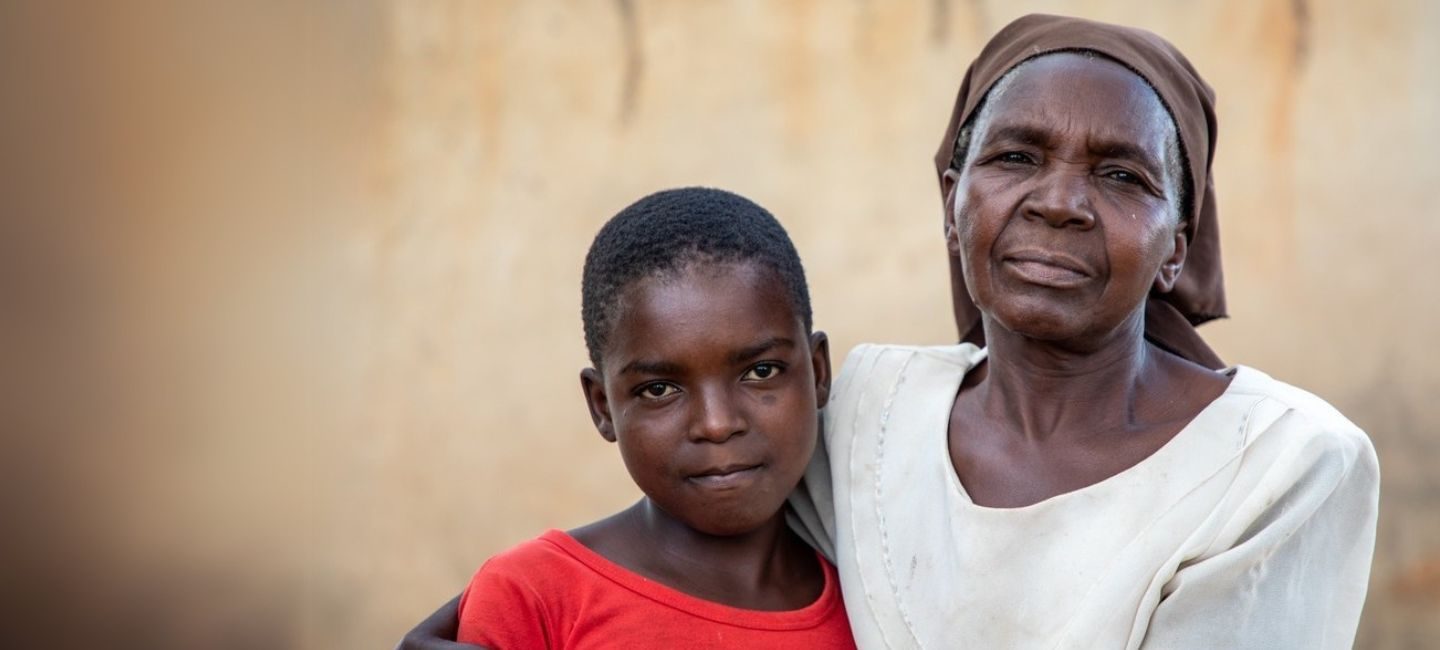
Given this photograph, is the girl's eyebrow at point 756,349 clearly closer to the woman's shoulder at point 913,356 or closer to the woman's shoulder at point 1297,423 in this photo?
the woman's shoulder at point 913,356

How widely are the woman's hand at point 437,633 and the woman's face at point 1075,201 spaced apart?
924 millimetres

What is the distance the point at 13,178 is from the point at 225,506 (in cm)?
112

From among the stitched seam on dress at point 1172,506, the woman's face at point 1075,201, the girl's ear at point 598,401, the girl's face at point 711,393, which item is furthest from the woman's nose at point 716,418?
the stitched seam on dress at point 1172,506

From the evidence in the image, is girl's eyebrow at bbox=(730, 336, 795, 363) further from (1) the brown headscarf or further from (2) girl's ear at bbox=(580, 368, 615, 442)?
(1) the brown headscarf

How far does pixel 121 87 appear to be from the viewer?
4.77 m

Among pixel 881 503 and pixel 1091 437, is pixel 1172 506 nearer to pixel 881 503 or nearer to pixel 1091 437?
pixel 1091 437

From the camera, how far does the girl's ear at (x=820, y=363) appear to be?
2.63 meters

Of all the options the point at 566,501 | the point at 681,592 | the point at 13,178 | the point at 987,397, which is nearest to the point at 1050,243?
the point at 987,397

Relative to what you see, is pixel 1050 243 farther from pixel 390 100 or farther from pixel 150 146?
pixel 150 146

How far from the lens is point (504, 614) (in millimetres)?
2330

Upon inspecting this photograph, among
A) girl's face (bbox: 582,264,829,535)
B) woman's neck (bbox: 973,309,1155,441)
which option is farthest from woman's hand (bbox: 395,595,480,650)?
woman's neck (bbox: 973,309,1155,441)

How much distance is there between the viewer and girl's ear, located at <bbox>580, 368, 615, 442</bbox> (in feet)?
8.47

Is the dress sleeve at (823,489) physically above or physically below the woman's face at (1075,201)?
below

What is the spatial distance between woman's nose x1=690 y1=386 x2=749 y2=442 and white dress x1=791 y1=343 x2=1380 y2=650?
0.33 metres
